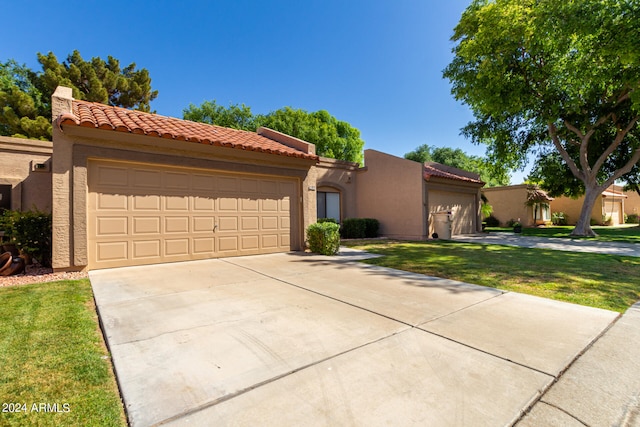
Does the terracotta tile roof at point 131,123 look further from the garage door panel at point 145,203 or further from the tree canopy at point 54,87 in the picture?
the tree canopy at point 54,87

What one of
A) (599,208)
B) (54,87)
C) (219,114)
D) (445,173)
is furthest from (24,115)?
(599,208)

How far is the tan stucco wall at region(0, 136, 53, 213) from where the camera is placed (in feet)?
28.4

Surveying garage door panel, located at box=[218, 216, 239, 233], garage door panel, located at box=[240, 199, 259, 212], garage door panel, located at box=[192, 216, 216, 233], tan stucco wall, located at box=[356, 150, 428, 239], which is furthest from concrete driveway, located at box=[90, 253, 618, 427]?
tan stucco wall, located at box=[356, 150, 428, 239]

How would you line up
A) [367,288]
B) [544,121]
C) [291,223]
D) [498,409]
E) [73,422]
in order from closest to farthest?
[73,422] → [498,409] → [367,288] → [291,223] → [544,121]

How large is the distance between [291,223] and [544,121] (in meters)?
15.5

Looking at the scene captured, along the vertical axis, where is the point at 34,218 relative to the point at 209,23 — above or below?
below

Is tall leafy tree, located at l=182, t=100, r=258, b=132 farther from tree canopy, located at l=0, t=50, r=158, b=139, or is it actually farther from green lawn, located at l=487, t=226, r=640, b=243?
green lawn, located at l=487, t=226, r=640, b=243

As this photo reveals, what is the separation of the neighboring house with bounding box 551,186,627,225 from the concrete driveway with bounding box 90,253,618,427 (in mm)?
32067

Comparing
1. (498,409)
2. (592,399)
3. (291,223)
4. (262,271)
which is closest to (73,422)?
(498,409)

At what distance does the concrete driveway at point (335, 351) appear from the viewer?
2.09 m

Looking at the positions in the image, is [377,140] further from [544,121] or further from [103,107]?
[103,107]

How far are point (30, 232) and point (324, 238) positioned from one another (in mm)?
7366

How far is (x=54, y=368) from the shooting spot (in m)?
2.60

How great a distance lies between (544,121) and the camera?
16.0 metres
